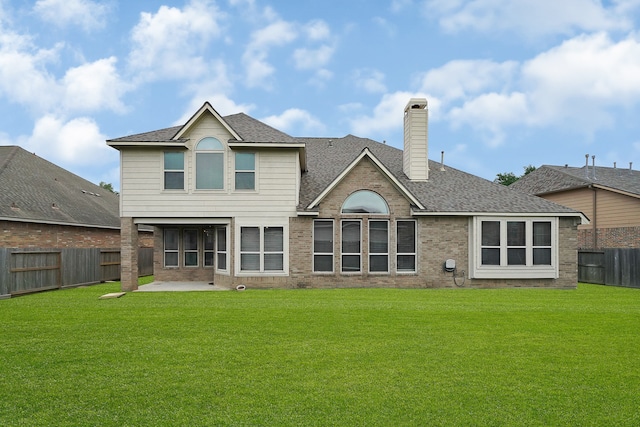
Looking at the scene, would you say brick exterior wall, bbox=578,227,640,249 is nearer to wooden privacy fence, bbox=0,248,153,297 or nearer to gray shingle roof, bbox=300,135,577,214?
gray shingle roof, bbox=300,135,577,214

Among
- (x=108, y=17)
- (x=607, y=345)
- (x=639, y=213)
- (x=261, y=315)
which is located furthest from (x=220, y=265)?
(x=639, y=213)

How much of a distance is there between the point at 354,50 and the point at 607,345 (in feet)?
40.7

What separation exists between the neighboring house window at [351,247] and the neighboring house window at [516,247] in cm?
452

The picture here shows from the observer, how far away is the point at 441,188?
20.2 m

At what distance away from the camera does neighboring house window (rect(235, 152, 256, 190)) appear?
58.8 feet

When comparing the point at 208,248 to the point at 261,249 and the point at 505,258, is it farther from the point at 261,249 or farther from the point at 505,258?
the point at 505,258

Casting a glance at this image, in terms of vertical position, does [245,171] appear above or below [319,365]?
above

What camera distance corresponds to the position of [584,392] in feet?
19.6

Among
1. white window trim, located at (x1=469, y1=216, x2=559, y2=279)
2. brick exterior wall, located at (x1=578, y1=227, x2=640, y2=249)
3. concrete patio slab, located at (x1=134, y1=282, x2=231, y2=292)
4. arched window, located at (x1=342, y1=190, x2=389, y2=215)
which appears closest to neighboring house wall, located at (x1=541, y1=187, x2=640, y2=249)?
brick exterior wall, located at (x1=578, y1=227, x2=640, y2=249)

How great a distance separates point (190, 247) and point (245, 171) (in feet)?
17.0

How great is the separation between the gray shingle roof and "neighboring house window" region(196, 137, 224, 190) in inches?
126

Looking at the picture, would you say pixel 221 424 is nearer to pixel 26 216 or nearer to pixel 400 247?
pixel 400 247

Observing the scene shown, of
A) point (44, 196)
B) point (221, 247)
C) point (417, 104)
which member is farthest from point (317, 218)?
point (44, 196)

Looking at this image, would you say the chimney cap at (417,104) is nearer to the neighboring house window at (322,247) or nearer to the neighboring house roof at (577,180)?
the neighboring house window at (322,247)
